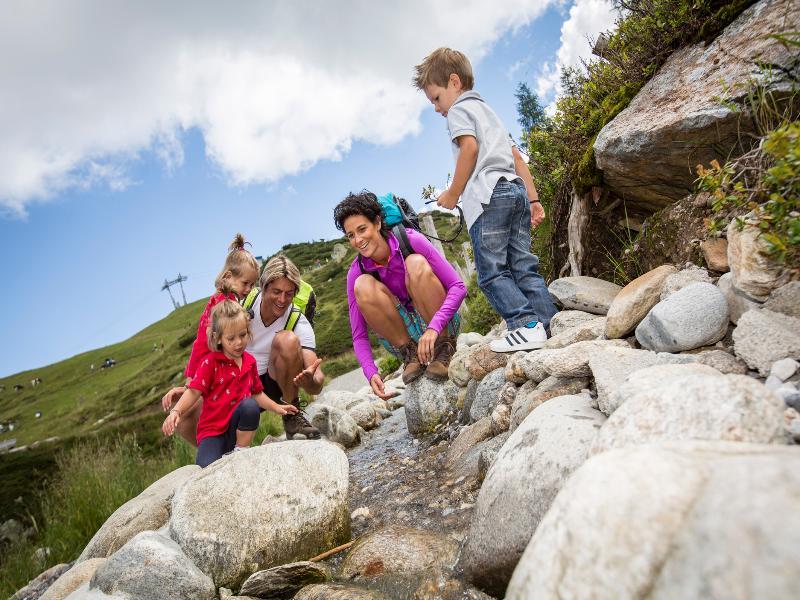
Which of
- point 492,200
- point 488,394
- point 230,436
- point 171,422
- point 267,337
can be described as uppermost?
point 492,200

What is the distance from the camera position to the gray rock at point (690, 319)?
7.89 feet

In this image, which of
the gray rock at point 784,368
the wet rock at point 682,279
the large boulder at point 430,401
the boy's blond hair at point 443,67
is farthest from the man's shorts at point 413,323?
the gray rock at point 784,368

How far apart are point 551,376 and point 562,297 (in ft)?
4.97

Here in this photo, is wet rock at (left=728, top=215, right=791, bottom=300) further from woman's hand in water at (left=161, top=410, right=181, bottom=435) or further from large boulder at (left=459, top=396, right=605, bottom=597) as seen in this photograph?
woman's hand in water at (left=161, top=410, right=181, bottom=435)

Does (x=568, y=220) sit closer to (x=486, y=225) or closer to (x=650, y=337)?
(x=486, y=225)

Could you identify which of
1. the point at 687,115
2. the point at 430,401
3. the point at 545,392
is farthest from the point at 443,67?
the point at 430,401

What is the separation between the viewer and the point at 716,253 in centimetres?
297

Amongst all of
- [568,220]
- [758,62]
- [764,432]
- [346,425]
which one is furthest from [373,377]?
[758,62]

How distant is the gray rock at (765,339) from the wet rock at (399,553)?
162 centimetres

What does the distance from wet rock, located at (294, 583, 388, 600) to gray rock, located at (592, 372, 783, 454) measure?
1.27 metres

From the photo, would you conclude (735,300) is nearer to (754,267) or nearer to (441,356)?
(754,267)

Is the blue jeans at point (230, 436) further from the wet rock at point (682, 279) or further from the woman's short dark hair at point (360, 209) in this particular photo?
the wet rock at point (682, 279)

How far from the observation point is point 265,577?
2447 mm

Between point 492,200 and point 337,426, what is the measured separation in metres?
3.26
